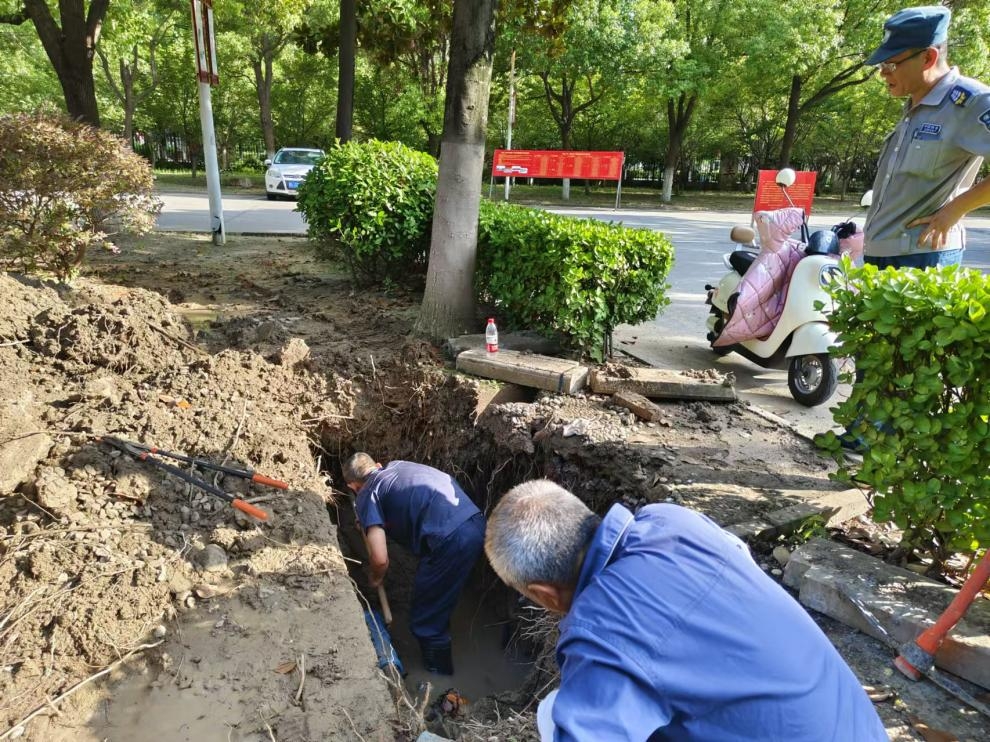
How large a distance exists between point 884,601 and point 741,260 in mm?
3812

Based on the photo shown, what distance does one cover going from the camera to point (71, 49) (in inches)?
406

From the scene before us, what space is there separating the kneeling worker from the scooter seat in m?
3.34

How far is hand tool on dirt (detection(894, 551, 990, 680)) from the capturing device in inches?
93.7

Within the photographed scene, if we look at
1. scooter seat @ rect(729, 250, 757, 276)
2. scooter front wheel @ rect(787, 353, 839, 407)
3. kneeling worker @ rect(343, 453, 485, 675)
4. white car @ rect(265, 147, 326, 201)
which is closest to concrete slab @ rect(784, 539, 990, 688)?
kneeling worker @ rect(343, 453, 485, 675)

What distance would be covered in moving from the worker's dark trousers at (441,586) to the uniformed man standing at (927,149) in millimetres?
3010

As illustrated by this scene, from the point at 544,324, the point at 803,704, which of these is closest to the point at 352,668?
the point at 803,704

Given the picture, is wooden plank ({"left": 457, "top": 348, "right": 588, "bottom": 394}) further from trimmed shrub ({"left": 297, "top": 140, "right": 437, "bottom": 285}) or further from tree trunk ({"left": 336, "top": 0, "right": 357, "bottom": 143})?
tree trunk ({"left": 336, "top": 0, "right": 357, "bottom": 143})

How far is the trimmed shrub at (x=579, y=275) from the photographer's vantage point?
4992mm

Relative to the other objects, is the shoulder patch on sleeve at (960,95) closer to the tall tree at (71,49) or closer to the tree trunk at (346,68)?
the tree trunk at (346,68)

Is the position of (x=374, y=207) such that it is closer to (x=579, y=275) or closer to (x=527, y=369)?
(x=579, y=275)

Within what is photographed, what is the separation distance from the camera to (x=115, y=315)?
494 cm

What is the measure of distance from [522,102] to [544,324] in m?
29.5

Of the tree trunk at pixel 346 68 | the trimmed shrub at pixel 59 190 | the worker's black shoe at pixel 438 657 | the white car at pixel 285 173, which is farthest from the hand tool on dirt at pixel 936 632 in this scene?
the white car at pixel 285 173

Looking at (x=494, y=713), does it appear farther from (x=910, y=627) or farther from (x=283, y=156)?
(x=283, y=156)
